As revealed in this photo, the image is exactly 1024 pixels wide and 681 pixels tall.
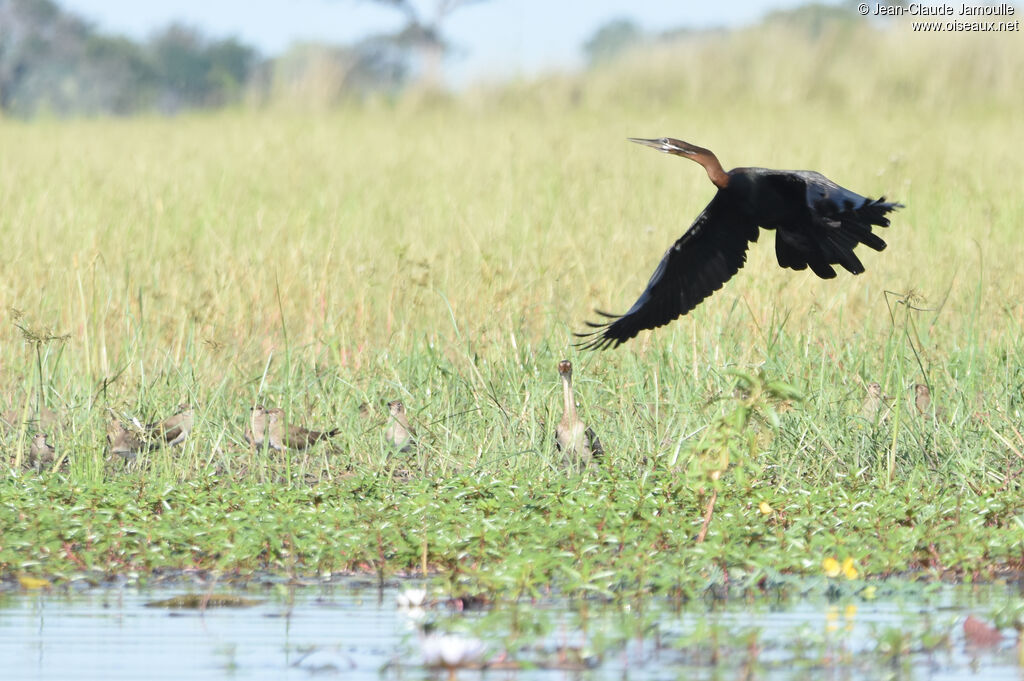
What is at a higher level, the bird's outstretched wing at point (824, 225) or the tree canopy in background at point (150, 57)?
the tree canopy in background at point (150, 57)

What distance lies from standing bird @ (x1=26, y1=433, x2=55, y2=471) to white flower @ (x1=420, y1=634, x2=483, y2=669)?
9.91ft

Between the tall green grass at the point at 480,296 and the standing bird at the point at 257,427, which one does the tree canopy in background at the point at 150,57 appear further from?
the standing bird at the point at 257,427

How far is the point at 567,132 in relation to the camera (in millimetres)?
16734

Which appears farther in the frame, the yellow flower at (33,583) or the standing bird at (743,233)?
the standing bird at (743,233)

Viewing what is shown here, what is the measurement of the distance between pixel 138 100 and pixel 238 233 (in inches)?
1706

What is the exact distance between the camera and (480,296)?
8.69 m

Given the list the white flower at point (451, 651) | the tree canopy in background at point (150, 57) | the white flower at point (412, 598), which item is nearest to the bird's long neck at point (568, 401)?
the white flower at point (412, 598)

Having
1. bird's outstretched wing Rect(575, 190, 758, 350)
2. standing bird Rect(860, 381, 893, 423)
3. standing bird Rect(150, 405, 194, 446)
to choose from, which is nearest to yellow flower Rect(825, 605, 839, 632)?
standing bird Rect(860, 381, 893, 423)

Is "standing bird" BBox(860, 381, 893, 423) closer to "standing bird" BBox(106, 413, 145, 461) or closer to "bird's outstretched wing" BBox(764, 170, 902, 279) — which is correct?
"bird's outstretched wing" BBox(764, 170, 902, 279)

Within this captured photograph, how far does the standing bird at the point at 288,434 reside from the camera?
650 cm

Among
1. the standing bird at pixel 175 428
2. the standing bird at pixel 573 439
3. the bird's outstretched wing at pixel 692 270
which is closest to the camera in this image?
the standing bird at pixel 573 439

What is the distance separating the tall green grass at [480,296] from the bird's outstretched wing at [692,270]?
19 centimetres

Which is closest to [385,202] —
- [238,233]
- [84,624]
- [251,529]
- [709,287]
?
[238,233]

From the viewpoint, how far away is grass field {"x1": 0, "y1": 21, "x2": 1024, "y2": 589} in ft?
17.3
